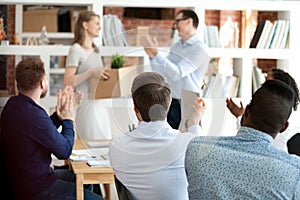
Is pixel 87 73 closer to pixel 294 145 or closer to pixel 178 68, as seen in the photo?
pixel 178 68

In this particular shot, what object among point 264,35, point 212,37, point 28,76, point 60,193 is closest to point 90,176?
point 60,193

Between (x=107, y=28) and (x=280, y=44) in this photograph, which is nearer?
(x=107, y=28)

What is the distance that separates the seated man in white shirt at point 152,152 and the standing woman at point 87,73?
0.71 m

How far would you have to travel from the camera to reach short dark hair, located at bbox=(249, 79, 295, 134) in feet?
6.31

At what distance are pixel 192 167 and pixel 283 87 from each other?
413 mm

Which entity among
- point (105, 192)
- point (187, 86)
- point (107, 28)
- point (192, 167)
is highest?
point (107, 28)

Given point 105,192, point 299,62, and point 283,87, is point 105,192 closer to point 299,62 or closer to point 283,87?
point 299,62

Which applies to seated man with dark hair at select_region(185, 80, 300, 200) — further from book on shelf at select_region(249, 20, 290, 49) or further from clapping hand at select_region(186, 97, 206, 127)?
book on shelf at select_region(249, 20, 290, 49)

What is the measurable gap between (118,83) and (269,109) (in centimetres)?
108

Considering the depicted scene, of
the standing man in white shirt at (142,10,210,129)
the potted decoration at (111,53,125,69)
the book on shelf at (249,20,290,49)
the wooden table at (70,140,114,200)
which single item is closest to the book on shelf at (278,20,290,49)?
the book on shelf at (249,20,290,49)

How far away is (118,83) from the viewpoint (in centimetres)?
285

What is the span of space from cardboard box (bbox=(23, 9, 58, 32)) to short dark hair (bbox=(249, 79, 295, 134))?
5548 mm

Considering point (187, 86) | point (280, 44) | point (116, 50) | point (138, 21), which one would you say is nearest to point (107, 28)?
point (116, 50)

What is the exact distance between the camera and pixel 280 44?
4832 mm
